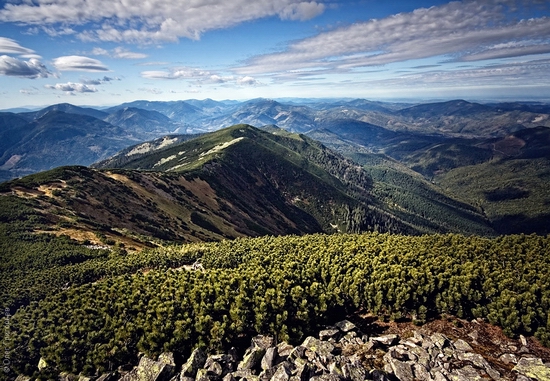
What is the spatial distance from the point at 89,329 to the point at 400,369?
51968mm

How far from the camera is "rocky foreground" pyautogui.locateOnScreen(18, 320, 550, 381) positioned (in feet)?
128

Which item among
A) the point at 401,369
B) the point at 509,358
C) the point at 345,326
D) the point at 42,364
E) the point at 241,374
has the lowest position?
the point at 345,326

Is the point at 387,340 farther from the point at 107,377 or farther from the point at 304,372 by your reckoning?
the point at 107,377

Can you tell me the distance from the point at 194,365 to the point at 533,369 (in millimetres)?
44634

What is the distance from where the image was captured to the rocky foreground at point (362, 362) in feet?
128

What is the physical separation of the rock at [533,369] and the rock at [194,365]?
42558mm

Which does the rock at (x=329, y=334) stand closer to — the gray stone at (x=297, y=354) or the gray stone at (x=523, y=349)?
the gray stone at (x=297, y=354)

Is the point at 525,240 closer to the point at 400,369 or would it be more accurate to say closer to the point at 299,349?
the point at 400,369

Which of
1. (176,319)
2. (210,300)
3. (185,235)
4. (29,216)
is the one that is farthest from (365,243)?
(29,216)

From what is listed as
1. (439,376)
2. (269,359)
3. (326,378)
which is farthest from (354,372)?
(269,359)

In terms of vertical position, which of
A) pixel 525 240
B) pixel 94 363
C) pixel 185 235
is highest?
pixel 94 363

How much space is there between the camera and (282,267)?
7794cm

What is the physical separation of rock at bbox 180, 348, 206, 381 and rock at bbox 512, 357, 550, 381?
4256cm

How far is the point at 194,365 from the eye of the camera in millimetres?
43344
